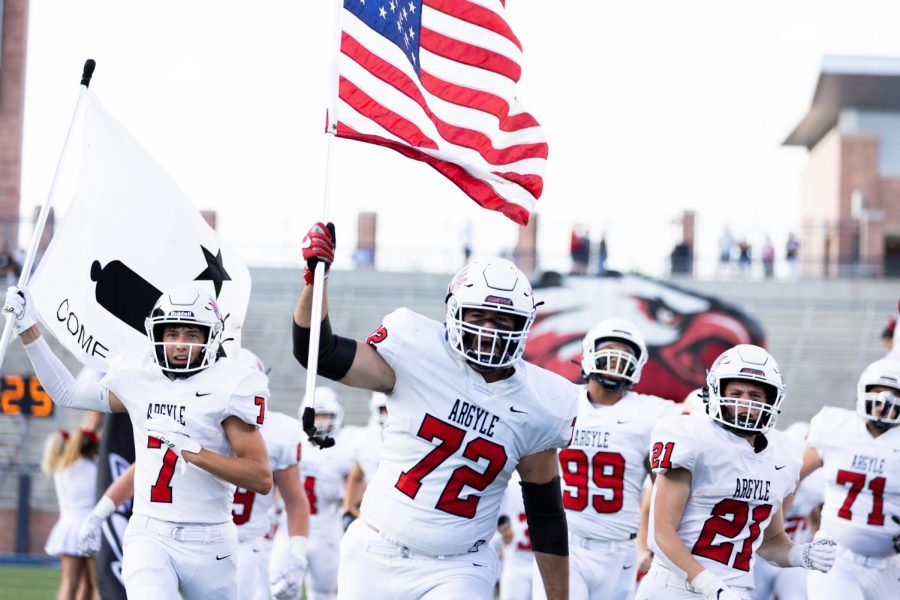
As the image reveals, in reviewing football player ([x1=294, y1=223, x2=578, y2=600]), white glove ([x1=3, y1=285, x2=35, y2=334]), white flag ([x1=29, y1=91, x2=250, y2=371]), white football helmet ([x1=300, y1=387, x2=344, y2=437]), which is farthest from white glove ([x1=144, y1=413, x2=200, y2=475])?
white football helmet ([x1=300, y1=387, x2=344, y2=437])

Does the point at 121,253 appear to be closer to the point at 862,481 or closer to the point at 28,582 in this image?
the point at 862,481

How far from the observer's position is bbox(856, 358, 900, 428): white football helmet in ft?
21.4

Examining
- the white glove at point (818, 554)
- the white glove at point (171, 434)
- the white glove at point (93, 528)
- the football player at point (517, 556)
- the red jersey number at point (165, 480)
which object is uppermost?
the white glove at point (171, 434)

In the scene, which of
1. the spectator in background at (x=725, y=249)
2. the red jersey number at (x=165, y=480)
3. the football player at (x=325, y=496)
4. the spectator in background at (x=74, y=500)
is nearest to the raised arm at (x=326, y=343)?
the red jersey number at (x=165, y=480)

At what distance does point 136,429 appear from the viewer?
5.49 meters

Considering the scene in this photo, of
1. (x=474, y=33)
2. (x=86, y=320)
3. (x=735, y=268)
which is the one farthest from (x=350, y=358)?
(x=735, y=268)

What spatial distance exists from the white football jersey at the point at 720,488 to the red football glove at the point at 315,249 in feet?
5.66

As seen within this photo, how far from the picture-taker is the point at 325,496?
31.6 feet

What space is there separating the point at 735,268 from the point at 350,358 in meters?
21.4

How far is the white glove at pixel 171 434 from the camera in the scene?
16.8 ft

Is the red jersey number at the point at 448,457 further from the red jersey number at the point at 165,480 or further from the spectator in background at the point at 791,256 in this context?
the spectator in background at the point at 791,256

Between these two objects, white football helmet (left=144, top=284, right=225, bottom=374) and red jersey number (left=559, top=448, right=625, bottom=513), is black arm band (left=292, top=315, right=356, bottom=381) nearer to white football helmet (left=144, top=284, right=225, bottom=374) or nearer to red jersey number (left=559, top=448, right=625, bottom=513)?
white football helmet (left=144, top=284, right=225, bottom=374)

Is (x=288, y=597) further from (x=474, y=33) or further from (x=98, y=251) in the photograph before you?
(x=474, y=33)

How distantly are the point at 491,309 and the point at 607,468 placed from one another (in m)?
2.71
